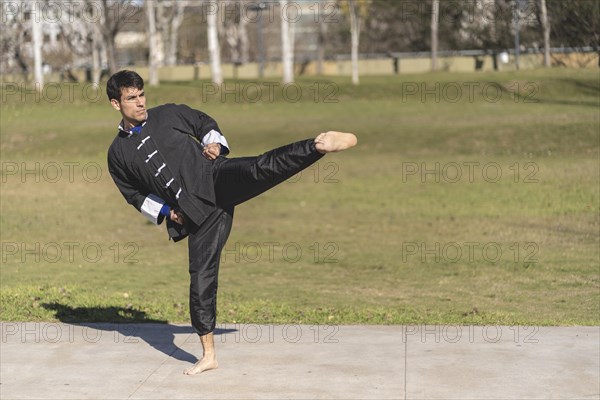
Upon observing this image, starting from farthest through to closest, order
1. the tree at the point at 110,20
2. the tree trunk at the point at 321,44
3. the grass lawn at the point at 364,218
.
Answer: the tree trunk at the point at 321,44, the tree at the point at 110,20, the grass lawn at the point at 364,218

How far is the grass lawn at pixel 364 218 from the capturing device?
34.0 feet

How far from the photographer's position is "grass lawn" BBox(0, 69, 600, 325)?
34.0ft

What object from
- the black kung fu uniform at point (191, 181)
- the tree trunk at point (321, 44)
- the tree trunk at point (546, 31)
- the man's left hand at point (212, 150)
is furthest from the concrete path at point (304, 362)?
the tree trunk at point (321, 44)

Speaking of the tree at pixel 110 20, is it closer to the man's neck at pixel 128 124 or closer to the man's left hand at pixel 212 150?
the man's neck at pixel 128 124

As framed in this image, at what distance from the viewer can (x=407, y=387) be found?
647 cm

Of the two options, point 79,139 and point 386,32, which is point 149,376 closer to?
point 79,139

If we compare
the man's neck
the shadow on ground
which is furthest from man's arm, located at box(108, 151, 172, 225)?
the shadow on ground

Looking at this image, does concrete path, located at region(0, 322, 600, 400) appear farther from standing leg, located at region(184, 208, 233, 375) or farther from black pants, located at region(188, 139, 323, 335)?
black pants, located at region(188, 139, 323, 335)

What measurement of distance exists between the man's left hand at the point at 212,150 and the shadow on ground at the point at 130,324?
1430 millimetres

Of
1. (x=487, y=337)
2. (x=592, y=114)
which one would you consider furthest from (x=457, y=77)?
(x=487, y=337)

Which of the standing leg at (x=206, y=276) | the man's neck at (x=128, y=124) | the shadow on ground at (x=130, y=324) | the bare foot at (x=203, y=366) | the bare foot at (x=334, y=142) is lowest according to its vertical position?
the shadow on ground at (x=130, y=324)

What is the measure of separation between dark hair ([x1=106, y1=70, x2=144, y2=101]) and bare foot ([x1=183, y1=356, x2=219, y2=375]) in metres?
1.73

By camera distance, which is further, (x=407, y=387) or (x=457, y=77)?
(x=457, y=77)

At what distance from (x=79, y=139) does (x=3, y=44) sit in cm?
3694
